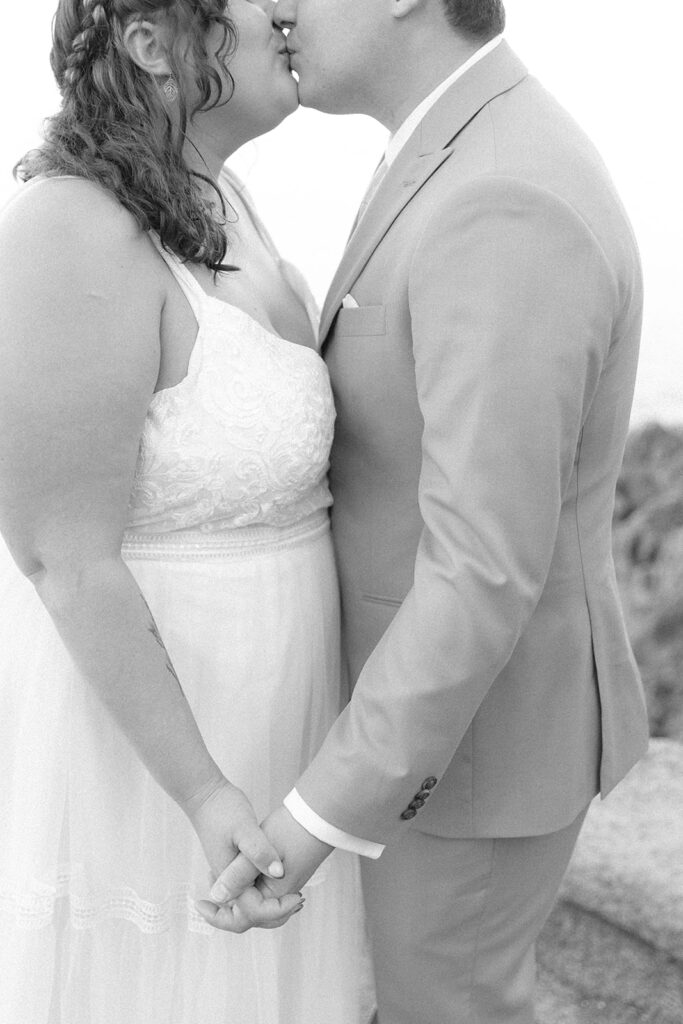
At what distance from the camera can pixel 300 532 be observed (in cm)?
135

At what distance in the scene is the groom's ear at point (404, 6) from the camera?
131cm

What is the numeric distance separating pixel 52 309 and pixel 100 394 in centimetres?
9

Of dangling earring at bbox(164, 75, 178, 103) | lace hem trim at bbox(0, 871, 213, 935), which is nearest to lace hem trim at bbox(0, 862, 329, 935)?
lace hem trim at bbox(0, 871, 213, 935)

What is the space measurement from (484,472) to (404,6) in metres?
0.61

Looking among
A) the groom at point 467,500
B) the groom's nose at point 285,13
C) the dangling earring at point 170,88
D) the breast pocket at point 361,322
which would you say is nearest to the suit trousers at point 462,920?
the groom at point 467,500

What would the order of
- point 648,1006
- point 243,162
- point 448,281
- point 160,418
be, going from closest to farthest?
point 448,281, point 160,418, point 648,1006, point 243,162

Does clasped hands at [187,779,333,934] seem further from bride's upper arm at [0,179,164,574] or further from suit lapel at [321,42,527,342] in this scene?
suit lapel at [321,42,527,342]

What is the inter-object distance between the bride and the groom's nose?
0.03 m

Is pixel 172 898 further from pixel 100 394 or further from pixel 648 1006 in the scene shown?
pixel 648 1006

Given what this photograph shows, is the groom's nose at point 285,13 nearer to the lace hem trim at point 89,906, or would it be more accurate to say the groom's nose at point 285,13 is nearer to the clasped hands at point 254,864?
the clasped hands at point 254,864

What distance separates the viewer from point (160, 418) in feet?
3.89

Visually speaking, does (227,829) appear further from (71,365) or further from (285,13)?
(285,13)

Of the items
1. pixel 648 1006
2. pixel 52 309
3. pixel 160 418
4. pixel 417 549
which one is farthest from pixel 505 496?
pixel 648 1006

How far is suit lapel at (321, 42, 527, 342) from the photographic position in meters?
1.24
